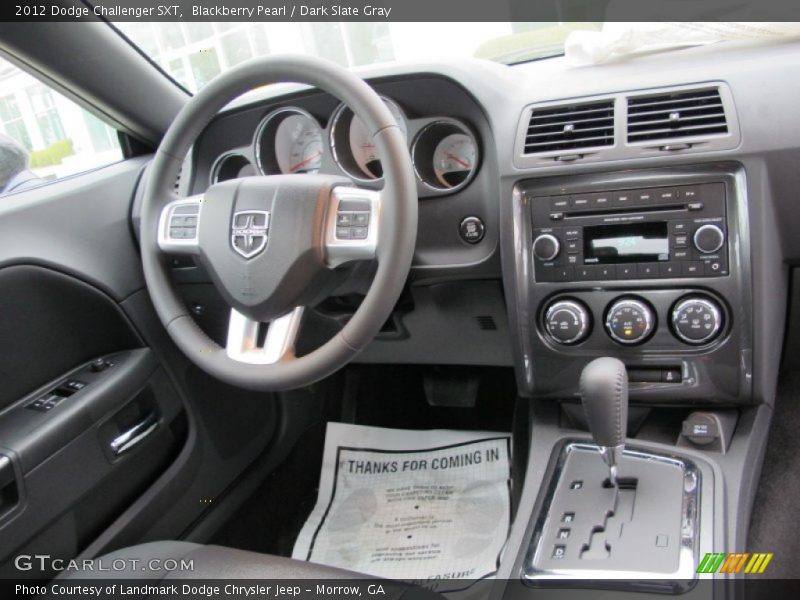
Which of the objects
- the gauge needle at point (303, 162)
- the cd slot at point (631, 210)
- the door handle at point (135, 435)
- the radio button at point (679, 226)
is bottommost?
the door handle at point (135, 435)

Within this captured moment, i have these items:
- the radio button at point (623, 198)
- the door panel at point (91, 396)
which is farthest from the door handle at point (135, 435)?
the radio button at point (623, 198)

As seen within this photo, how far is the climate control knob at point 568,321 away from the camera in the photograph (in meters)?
1.12

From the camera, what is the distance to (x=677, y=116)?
1.04 meters

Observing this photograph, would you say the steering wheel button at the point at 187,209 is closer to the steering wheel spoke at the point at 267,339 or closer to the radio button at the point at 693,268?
the steering wheel spoke at the point at 267,339

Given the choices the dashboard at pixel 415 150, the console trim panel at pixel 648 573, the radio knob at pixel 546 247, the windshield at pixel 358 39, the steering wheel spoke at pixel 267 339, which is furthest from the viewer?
the windshield at pixel 358 39

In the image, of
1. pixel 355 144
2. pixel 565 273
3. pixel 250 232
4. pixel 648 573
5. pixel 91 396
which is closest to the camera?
pixel 648 573

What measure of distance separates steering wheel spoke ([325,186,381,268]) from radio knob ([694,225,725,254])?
0.46m

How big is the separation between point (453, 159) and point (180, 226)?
0.49 metres

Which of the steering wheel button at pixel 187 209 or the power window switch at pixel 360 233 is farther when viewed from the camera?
the steering wheel button at pixel 187 209

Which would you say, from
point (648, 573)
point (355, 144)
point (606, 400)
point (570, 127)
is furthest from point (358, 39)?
point (648, 573)

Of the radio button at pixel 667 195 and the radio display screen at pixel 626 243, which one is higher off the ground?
the radio button at pixel 667 195

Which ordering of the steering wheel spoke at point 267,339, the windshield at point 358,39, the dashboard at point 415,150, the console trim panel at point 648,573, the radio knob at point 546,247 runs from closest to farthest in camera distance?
the console trim panel at point 648,573 < the steering wheel spoke at point 267,339 < the radio knob at point 546,247 < the dashboard at point 415,150 < the windshield at point 358,39

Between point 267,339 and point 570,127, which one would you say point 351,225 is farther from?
point 570,127

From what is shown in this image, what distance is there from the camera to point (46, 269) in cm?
122
